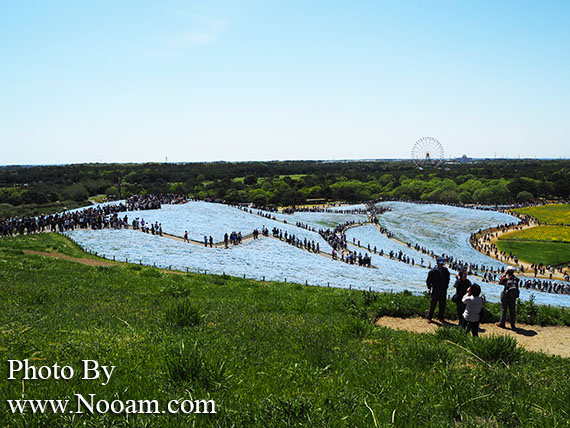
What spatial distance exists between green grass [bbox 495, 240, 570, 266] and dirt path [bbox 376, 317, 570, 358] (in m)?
54.5

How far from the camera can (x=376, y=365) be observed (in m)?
5.65

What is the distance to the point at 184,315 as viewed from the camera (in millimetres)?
7539

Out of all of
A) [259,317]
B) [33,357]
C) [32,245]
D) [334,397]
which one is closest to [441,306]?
[259,317]

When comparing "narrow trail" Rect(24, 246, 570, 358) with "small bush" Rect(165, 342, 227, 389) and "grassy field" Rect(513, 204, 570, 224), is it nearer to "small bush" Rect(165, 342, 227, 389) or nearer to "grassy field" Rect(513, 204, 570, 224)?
"small bush" Rect(165, 342, 227, 389)

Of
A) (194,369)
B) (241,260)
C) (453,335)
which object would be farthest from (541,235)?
(194,369)

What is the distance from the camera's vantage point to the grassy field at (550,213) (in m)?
88.4

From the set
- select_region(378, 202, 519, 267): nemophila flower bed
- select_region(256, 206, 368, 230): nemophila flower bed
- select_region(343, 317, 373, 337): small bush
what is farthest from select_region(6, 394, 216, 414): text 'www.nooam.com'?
select_region(256, 206, 368, 230): nemophila flower bed

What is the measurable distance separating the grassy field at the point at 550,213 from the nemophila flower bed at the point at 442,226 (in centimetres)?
914

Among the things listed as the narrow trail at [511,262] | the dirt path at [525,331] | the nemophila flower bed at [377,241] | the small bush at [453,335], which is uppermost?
the small bush at [453,335]

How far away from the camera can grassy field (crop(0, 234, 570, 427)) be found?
3.86 m

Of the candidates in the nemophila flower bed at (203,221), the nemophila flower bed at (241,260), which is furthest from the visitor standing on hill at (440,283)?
the nemophila flower bed at (203,221)

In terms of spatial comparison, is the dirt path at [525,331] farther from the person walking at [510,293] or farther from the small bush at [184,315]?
the small bush at [184,315]

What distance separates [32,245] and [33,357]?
Answer: 23.6 metres

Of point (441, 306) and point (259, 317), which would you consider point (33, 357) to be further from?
point (441, 306)
